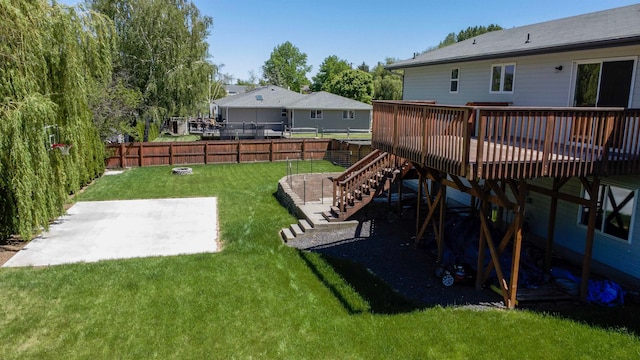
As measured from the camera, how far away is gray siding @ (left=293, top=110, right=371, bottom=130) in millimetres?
38531

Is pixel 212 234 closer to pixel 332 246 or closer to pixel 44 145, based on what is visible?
pixel 332 246

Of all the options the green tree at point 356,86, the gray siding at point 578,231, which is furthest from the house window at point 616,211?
the green tree at point 356,86

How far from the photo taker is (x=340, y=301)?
771cm

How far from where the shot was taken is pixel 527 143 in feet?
24.4

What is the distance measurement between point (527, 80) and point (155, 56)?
2307 centimetres

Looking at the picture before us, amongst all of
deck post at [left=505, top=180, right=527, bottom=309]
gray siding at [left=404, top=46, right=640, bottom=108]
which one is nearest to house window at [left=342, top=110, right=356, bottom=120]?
gray siding at [left=404, top=46, right=640, bottom=108]

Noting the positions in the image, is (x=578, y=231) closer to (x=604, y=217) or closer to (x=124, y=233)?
(x=604, y=217)

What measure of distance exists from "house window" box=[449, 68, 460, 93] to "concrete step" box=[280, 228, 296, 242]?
706 cm

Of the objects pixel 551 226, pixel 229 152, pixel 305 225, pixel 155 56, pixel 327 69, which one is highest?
pixel 327 69

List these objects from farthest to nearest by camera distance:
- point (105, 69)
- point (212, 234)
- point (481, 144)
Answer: point (105, 69), point (212, 234), point (481, 144)

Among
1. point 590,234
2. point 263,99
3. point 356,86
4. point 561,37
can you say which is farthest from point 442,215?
point 356,86

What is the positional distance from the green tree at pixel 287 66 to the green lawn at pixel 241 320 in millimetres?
87466

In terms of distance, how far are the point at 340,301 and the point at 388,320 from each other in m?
1.03

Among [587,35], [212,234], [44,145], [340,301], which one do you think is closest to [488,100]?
[587,35]
